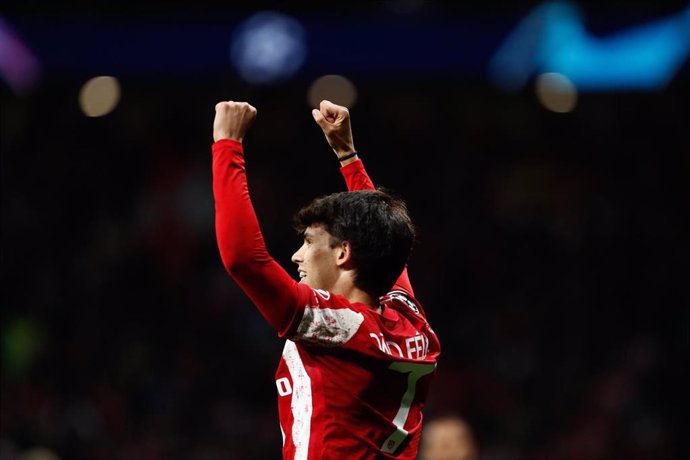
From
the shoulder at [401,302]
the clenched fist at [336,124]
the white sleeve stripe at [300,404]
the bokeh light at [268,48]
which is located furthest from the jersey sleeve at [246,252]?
the bokeh light at [268,48]

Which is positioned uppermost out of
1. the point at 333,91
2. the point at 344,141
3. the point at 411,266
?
the point at 333,91

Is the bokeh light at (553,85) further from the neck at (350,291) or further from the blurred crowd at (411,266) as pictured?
the neck at (350,291)

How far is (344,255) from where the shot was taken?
2865 mm

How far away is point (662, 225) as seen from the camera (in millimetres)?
12766

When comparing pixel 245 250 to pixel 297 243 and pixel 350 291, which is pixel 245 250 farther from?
pixel 297 243

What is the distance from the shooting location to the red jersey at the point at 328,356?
2562 millimetres

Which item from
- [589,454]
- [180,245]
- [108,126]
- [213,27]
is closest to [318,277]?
[589,454]

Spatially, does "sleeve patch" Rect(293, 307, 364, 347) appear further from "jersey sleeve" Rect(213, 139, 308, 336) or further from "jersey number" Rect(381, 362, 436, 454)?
"jersey number" Rect(381, 362, 436, 454)

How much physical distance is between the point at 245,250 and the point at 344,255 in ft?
1.36

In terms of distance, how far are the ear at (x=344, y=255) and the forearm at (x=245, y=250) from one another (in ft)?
0.86

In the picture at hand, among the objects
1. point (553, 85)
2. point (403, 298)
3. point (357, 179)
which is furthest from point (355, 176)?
point (553, 85)

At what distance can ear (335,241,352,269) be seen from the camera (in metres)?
2.86

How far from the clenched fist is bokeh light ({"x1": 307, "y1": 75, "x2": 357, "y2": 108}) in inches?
373

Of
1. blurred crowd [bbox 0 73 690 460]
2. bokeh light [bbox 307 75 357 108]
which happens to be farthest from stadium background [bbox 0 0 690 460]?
bokeh light [bbox 307 75 357 108]
